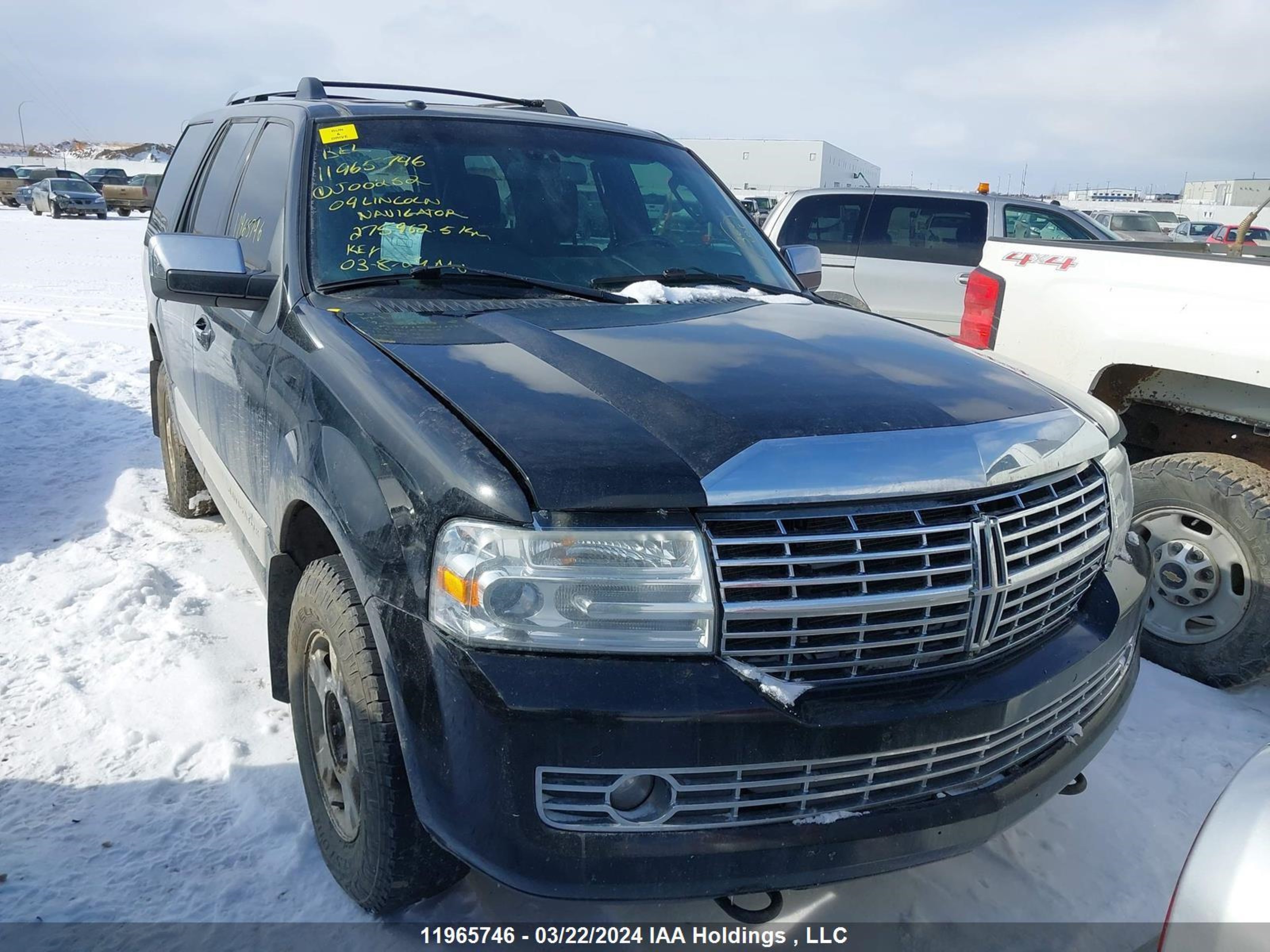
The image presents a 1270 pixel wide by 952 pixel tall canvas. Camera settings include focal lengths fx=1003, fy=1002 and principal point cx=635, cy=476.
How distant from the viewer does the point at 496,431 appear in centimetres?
192

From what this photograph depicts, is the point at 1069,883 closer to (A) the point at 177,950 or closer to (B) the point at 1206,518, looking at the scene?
(B) the point at 1206,518

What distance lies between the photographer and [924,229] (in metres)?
8.84

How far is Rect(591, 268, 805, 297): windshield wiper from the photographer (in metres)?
3.14

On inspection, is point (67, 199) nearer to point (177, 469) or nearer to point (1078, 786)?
point (177, 469)

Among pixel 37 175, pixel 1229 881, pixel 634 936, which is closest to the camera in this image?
pixel 1229 881

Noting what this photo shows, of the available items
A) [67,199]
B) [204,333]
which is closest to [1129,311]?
[204,333]

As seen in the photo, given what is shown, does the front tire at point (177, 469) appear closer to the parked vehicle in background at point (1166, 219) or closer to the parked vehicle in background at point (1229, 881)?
the parked vehicle in background at point (1229, 881)

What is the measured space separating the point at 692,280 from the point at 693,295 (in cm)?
21

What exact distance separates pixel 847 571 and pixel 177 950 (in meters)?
1.74

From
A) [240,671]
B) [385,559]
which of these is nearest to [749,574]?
[385,559]

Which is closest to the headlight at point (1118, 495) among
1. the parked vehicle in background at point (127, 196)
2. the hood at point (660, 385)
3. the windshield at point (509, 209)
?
the hood at point (660, 385)

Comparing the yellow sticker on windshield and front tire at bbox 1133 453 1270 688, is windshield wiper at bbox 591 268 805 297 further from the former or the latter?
front tire at bbox 1133 453 1270 688

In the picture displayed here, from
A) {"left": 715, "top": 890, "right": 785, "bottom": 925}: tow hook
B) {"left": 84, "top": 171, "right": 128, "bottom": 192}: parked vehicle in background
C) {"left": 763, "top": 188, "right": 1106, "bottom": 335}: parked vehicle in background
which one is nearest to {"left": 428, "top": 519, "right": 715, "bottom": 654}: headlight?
{"left": 715, "top": 890, "right": 785, "bottom": 925}: tow hook

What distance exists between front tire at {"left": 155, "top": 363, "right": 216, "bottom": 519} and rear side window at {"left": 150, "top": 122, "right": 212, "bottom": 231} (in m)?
0.74
